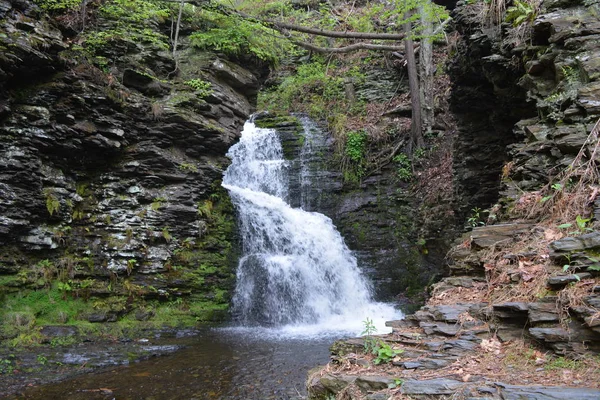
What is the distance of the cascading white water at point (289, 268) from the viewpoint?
11.1 m

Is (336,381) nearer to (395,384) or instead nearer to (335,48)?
(395,384)

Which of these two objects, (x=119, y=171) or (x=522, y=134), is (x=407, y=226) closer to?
(x=522, y=134)

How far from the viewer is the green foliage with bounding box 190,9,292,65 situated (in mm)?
13167

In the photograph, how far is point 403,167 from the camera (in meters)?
14.4

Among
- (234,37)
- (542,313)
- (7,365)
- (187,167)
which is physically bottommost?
(7,365)

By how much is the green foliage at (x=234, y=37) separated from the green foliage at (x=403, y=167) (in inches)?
219

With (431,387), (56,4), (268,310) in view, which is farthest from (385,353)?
(56,4)

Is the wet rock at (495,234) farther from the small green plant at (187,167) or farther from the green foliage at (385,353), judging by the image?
Answer: the small green plant at (187,167)

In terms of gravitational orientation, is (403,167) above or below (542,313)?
above

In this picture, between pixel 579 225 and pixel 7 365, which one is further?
pixel 7 365

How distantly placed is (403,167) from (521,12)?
8160 millimetres

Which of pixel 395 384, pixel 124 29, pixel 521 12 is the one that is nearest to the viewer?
pixel 395 384

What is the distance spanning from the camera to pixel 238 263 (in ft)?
39.2

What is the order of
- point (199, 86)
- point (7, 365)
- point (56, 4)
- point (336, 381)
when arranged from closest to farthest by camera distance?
point (336, 381) → point (7, 365) → point (56, 4) → point (199, 86)
